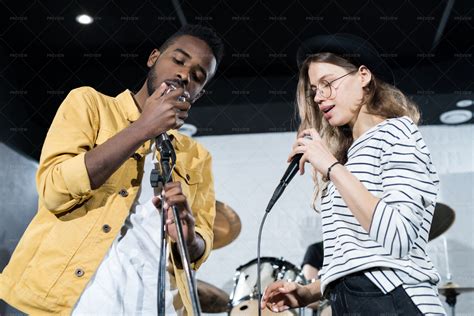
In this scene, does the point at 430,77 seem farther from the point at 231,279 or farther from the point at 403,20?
the point at 231,279

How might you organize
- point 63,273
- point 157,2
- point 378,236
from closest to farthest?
point 378,236
point 63,273
point 157,2

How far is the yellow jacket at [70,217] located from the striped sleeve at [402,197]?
1.96ft

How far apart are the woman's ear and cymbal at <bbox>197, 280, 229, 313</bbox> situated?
225 cm

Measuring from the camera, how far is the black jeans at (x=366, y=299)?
1.19m

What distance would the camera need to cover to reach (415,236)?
121cm

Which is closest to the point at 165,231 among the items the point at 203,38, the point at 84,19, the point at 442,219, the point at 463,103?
the point at 203,38

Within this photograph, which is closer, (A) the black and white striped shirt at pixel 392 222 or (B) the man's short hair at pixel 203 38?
(A) the black and white striped shirt at pixel 392 222

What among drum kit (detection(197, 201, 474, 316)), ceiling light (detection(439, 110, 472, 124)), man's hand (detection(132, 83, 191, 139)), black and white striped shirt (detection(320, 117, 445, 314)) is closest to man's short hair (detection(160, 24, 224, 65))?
man's hand (detection(132, 83, 191, 139))

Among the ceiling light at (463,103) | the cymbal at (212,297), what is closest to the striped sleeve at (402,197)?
the cymbal at (212,297)

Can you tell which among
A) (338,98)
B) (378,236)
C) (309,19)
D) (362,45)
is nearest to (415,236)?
(378,236)

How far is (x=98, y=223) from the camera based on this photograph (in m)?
1.46

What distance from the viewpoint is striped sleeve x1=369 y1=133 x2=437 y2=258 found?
A: 46.3 inches

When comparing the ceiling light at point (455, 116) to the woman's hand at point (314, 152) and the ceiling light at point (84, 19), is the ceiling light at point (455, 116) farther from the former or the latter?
the woman's hand at point (314, 152)

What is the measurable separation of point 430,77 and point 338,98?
8.31 ft
